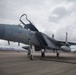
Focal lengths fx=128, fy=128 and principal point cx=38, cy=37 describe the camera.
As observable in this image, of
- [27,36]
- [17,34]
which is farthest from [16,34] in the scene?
[27,36]

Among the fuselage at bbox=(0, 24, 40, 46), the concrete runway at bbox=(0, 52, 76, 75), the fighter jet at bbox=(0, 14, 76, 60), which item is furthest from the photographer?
the fighter jet at bbox=(0, 14, 76, 60)

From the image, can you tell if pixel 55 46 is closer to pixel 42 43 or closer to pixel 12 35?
pixel 42 43

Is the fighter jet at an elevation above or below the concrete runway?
above

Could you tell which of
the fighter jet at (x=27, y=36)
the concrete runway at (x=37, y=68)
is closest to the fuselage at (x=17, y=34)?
the fighter jet at (x=27, y=36)

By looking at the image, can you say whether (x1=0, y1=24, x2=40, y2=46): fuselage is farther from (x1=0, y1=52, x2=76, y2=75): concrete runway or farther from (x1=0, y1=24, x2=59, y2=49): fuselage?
(x1=0, y1=52, x2=76, y2=75): concrete runway

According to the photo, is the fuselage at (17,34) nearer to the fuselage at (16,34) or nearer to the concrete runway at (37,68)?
the fuselage at (16,34)

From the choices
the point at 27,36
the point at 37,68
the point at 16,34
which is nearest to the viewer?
the point at 37,68

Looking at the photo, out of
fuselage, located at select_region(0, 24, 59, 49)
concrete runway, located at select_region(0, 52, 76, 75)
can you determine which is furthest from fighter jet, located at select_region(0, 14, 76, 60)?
concrete runway, located at select_region(0, 52, 76, 75)

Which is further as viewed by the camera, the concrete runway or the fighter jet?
the fighter jet

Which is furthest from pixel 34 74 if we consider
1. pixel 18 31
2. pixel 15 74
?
pixel 18 31

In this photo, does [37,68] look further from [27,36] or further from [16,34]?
[27,36]

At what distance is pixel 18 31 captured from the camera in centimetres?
1162

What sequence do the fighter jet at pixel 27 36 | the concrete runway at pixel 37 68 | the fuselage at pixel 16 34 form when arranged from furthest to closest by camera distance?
the fighter jet at pixel 27 36 → the fuselage at pixel 16 34 → the concrete runway at pixel 37 68

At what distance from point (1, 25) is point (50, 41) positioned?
8.08 metres
